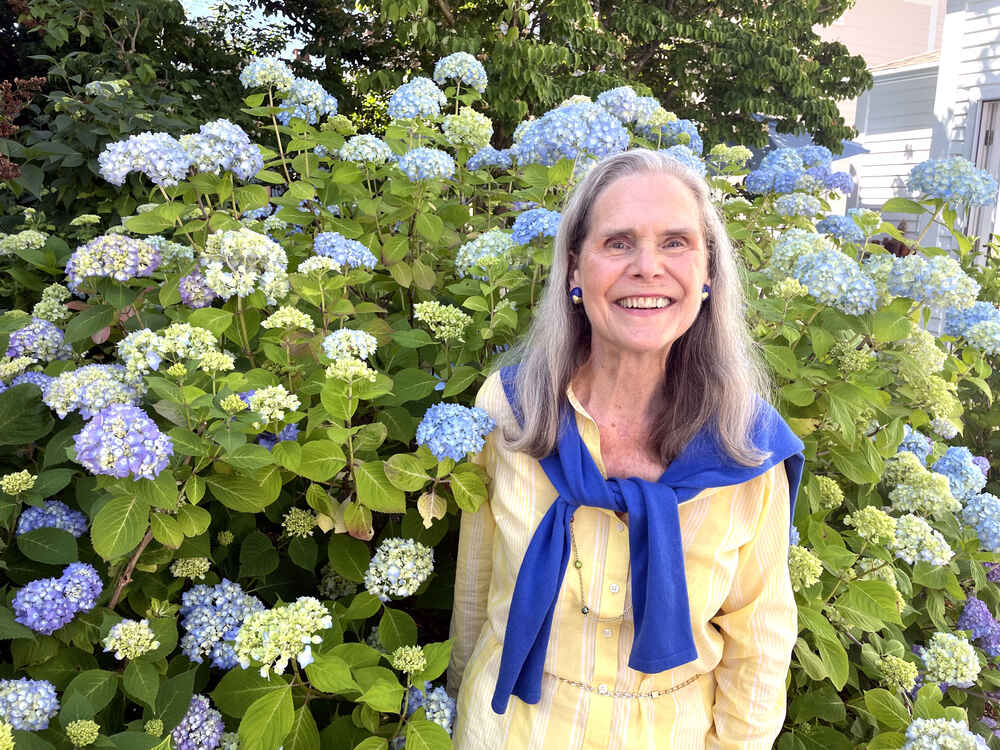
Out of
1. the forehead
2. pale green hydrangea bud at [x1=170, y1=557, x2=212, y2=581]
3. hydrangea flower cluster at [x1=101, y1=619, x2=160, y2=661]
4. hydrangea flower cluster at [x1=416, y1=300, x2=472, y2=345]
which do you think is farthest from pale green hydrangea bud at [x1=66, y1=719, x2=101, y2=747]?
the forehead

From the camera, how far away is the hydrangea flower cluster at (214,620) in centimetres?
141

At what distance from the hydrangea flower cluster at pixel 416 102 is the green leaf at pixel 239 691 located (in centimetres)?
164

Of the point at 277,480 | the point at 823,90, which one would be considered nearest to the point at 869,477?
the point at 277,480

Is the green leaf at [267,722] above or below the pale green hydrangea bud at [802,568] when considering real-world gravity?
above

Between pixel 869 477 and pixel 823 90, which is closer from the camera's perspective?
pixel 869 477

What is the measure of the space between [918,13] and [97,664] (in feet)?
104

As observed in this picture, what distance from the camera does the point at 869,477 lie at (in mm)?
1867

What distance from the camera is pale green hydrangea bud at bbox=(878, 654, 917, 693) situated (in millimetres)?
1690

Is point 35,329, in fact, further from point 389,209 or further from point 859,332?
point 859,332

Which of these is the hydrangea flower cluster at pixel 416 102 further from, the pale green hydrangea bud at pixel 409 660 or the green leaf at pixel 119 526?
the pale green hydrangea bud at pixel 409 660

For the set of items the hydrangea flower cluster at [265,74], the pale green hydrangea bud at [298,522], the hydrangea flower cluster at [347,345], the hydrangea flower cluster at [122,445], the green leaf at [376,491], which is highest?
the hydrangea flower cluster at [265,74]

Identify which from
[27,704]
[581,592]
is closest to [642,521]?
[581,592]

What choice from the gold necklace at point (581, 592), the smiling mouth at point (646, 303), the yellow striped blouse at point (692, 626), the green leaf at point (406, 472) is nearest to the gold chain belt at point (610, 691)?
the yellow striped blouse at point (692, 626)

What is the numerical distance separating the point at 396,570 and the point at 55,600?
600 millimetres
